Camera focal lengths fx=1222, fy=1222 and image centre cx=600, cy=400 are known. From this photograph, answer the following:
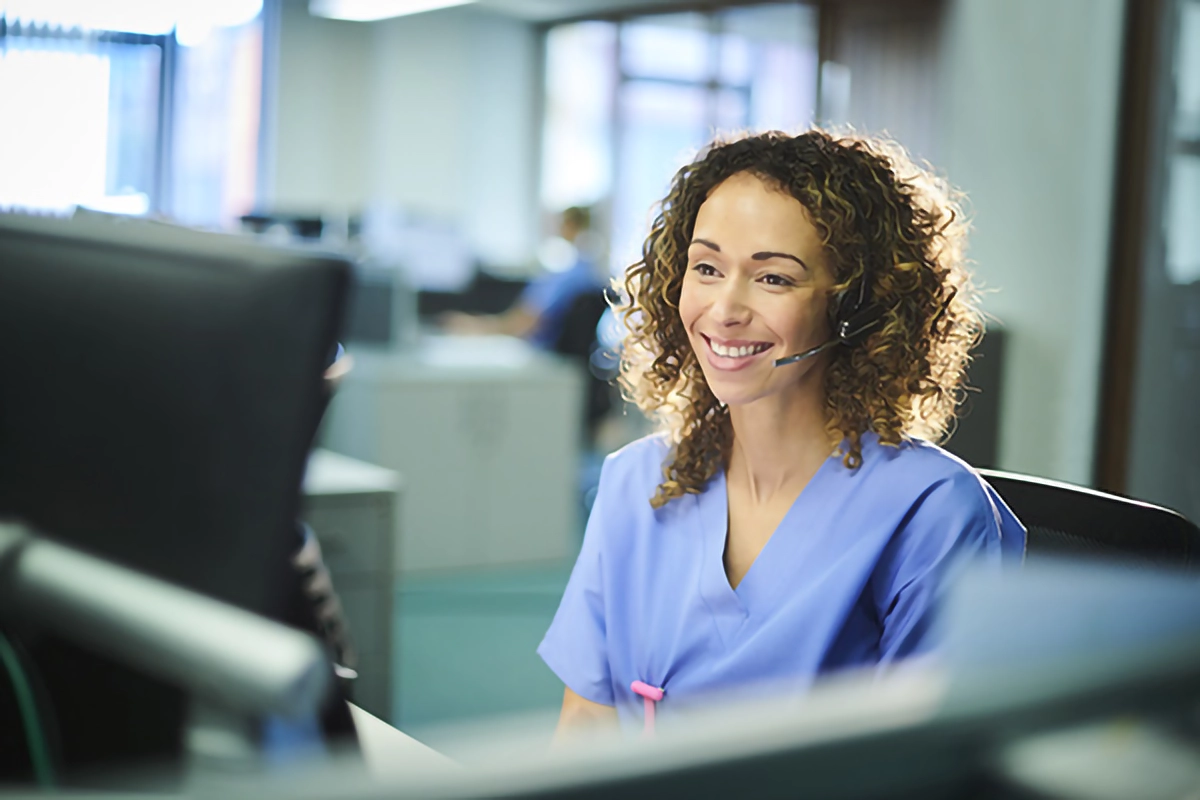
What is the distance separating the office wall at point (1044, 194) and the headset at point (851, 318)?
2473 mm

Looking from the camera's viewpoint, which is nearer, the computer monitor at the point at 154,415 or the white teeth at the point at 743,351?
the computer monitor at the point at 154,415

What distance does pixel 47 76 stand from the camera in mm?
7258

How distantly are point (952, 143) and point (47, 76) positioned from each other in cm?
576

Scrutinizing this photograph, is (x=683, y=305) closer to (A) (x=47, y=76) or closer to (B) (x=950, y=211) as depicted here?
(B) (x=950, y=211)

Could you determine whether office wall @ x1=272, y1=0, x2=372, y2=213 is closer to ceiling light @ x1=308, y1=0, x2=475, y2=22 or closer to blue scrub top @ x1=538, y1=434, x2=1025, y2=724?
ceiling light @ x1=308, y1=0, x2=475, y2=22

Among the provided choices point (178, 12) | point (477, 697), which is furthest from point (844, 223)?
point (178, 12)

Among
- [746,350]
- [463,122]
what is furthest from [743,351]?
[463,122]

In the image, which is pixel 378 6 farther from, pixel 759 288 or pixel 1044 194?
pixel 759 288

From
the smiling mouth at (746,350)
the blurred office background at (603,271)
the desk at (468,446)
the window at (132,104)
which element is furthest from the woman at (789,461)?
the window at (132,104)

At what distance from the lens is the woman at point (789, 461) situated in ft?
3.17

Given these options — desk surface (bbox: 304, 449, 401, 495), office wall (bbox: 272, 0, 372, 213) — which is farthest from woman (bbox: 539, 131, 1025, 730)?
office wall (bbox: 272, 0, 372, 213)

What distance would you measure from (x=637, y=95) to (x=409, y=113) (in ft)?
5.23

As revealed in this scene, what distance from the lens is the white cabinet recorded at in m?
2.36

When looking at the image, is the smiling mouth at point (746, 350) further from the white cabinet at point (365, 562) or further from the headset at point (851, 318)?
the white cabinet at point (365, 562)
